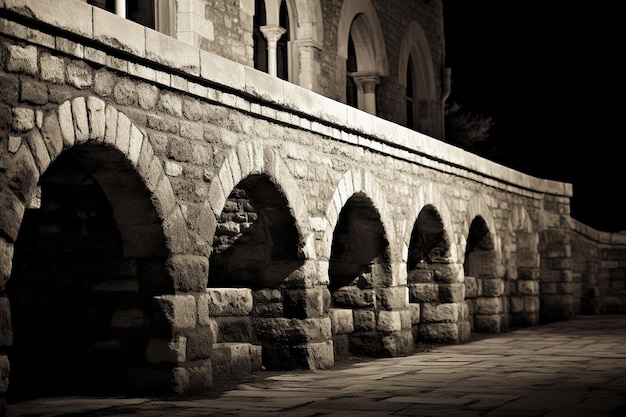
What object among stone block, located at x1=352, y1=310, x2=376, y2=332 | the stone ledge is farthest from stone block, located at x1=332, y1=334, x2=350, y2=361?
the stone ledge

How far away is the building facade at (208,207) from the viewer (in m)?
6.30

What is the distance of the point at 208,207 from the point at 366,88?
780cm

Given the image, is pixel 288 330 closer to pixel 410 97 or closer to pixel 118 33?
pixel 118 33

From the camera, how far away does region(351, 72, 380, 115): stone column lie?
1498 centimetres

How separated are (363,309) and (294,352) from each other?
6.61 feet

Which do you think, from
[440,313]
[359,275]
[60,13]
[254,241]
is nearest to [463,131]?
[440,313]

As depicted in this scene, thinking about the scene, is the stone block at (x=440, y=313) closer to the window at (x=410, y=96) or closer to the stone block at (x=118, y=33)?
the window at (x=410, y=96)

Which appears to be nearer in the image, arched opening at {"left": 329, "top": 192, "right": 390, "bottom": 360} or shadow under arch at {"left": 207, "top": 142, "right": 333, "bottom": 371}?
shadow under arch at {"left": 207, "top": 142, "right": 333, "bottom": 371}

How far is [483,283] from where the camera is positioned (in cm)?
1459

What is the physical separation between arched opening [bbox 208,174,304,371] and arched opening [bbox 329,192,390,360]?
5.03 feet

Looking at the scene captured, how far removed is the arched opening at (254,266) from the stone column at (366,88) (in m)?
5.73

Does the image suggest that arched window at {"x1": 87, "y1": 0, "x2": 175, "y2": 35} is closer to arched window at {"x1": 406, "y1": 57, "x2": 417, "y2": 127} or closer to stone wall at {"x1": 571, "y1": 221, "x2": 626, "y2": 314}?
arched window at {"x1": 406, "y1": 57, "x2": 417, "y2": 127}

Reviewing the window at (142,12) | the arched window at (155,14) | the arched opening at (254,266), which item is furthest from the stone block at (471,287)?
the window at (142,12)

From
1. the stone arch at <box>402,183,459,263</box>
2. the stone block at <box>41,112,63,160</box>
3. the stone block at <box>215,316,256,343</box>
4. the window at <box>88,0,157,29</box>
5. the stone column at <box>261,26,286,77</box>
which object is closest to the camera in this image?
the stone block at <box>41,112,63,160</box>
